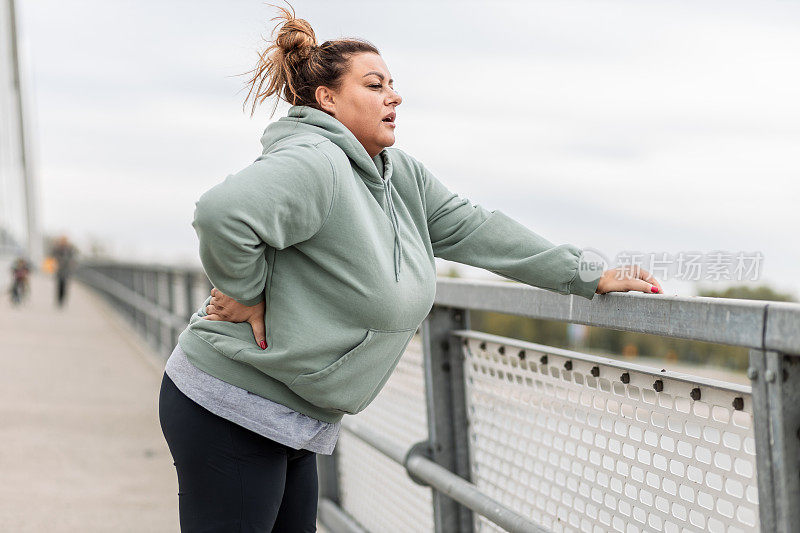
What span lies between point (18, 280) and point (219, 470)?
1969 cm

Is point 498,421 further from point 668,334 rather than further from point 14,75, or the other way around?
point 14,75

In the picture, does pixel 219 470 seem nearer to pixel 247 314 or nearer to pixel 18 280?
pixel 247 314

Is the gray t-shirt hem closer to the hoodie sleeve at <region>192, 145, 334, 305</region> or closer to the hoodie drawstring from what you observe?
the hoodie sleeve at <region>192, 145, 334, 305</region>

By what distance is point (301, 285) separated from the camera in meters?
2.10

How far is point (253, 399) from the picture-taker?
2164 millimetres

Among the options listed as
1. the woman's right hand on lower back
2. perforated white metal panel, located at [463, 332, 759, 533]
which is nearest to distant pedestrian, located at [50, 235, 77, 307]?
perforated white metal panel, located at [463, 332, 759, 533]

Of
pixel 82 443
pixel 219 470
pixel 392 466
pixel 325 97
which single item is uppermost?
pixel 325 97

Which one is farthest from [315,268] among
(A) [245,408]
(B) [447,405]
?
(B) [447,405]

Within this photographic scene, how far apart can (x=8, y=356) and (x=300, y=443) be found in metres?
9.13

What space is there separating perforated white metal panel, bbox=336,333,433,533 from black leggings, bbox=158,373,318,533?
45.8 inches

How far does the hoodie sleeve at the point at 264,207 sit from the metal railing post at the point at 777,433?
888 mm

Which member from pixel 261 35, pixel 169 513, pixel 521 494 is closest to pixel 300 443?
pixel 521 494

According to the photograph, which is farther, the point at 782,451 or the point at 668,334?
the point at 668,334

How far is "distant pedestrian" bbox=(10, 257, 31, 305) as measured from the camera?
2028 centimetres
